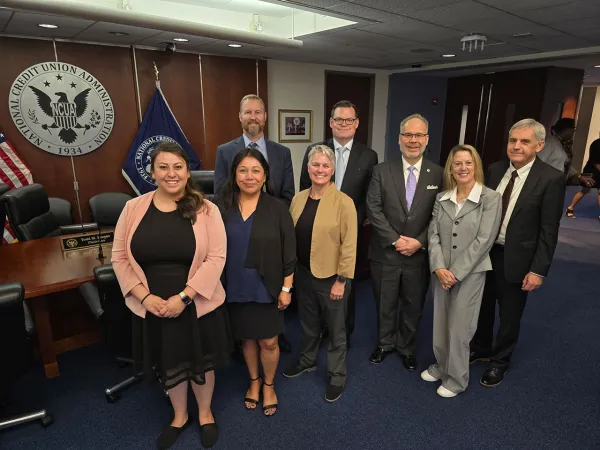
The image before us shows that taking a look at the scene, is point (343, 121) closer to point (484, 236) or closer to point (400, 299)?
point (484, 236)

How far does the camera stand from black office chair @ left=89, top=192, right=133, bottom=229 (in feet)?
13.1

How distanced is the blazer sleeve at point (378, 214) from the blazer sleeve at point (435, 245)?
22cm

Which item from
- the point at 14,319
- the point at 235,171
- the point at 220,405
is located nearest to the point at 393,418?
the point at 220,405

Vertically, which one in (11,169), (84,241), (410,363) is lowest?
(410,363)

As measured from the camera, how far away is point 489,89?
7.59m

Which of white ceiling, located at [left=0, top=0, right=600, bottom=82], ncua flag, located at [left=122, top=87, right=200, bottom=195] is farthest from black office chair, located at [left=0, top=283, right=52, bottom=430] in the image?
ncua flag, located at [left=122, top=87, right=200, bottom=195]

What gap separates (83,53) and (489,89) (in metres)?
6.94

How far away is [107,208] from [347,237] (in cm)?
296

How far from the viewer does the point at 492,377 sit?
2.63 metres

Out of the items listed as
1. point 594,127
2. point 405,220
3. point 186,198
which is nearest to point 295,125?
point 405,220

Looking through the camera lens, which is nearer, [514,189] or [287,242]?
[287,242]

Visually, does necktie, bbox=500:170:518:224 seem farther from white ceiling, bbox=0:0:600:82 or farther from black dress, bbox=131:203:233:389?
black dress, bbox=131:203:233:389

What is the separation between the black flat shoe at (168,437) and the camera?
2105mm

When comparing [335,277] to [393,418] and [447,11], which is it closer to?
[393,418]
